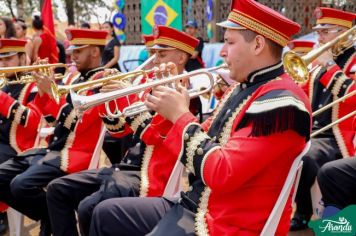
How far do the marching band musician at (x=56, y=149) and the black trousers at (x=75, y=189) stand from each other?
33cm

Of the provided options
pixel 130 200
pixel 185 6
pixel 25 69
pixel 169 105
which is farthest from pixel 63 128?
pixel 185 6

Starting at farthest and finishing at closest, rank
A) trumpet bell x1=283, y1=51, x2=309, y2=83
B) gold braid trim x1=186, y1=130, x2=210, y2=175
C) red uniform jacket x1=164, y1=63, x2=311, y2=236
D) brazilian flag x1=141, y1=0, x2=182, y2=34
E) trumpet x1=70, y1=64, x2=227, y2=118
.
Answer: brazilian flag x1=141, y1=0, x2=182, y2=34
trumpet x1=70, y1=64, x2=227, y2=118
trumpet bell x1=283, y1=51, x2=309, y2=83
gold braid trim x1=186, y1=130, x2=210, y2=175
red uniform jacket x1=164, y1=63, x2=311, y2=236

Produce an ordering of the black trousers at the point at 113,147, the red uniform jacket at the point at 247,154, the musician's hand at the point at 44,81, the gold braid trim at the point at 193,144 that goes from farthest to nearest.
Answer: the black trousers at the point at 113,147, the musician's hand at the point at 44,81, the gold braid trim at the point at 193,144, the red uniform jacket at the point at 247,154

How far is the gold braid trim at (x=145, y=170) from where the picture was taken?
9.39 ft

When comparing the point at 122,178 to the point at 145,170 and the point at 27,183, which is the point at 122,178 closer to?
the point at 145,170

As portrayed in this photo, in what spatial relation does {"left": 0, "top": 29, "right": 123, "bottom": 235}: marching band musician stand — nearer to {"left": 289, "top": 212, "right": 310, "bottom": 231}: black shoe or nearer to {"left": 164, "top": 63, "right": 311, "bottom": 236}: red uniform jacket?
{"left": 164, "top": 63, "right": 311, "bottom": 236}: red uniform jacket

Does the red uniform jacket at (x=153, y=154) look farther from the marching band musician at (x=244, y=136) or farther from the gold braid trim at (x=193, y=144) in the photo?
the gold braid trim at (x=193, y=144)

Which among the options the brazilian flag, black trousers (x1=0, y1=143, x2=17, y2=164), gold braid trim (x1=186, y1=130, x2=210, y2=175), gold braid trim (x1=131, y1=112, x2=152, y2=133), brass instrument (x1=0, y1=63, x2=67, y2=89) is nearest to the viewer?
gold braid trim (x1=186, y1=130, x2=210, y2=175)

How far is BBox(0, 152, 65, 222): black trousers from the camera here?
11.1 feet

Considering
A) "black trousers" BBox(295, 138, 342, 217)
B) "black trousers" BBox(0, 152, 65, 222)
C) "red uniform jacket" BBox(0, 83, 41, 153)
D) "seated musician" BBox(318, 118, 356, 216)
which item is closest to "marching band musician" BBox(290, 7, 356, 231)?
"black trousers" BBox(295, 138, 342, 217)

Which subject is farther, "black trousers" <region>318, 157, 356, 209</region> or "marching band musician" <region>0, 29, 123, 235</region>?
"marching band musician" <region>0, 29, 123, 235</region>

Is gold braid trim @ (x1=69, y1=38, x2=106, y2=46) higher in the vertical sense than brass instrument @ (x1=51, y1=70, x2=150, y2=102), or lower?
higher

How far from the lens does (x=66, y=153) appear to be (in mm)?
3510

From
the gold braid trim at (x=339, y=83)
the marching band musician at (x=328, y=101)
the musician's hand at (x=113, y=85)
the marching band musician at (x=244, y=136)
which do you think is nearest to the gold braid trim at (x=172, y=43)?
the musician's hand at (x=113, y=85)
